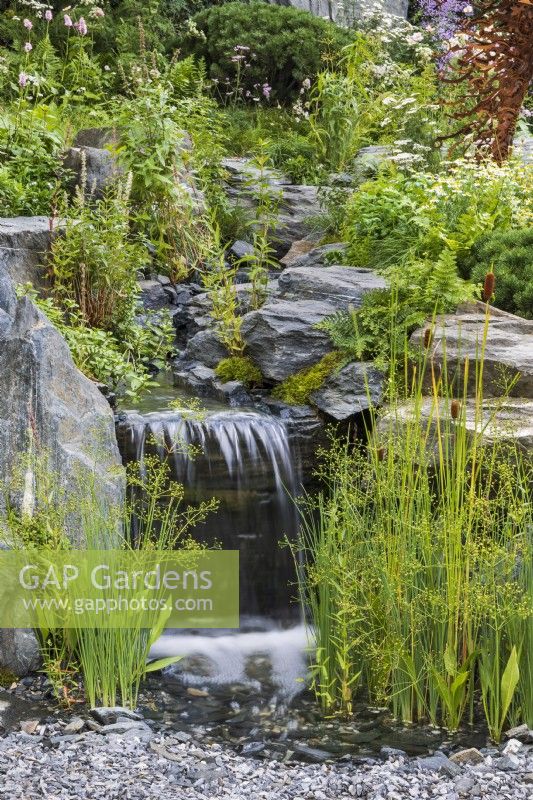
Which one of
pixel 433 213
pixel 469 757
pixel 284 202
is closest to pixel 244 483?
pixel 469 757

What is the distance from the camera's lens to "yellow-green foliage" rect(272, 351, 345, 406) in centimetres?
658

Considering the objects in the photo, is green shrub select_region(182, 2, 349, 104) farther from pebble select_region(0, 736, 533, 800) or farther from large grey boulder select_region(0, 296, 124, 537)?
pebble select_region(0, 736, 533, 800)

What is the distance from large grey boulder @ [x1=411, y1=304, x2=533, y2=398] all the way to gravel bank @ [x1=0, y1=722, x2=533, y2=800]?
255 centimetres

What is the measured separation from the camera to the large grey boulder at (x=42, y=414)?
4.66 meters

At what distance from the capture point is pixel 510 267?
22.2ft

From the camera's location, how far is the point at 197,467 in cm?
580

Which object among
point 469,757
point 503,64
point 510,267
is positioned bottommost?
point 469,757

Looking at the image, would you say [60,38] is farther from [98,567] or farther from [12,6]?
[98,567]

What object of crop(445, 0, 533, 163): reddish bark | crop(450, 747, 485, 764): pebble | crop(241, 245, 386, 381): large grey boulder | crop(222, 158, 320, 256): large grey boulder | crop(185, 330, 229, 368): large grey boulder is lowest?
crop(450, 747, 485, 764): pebble

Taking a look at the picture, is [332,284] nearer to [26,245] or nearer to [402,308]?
[402,308]

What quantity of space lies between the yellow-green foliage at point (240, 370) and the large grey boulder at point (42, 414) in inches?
84.1

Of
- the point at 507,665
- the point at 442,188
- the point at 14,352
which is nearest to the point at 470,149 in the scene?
the point at 442,188

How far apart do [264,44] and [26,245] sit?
678 cm

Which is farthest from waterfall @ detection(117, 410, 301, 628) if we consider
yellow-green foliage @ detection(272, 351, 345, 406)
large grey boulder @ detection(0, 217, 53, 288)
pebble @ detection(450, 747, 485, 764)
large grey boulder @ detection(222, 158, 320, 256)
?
large grey boulder @ detection(222, 158, 320, 256)
